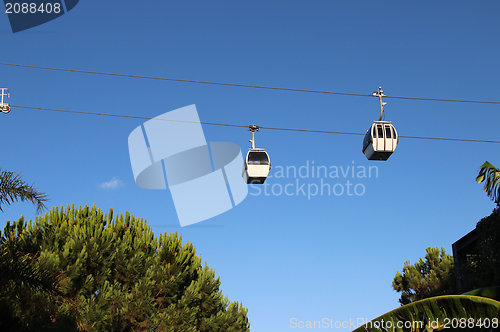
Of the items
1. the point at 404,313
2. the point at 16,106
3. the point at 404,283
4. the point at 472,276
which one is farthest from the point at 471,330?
the point at 404,283

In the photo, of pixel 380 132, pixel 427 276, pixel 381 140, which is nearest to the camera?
pixel 381 140

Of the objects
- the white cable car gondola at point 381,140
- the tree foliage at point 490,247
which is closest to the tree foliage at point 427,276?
the tree foliage at point 490,247

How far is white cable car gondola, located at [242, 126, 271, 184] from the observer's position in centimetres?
1455

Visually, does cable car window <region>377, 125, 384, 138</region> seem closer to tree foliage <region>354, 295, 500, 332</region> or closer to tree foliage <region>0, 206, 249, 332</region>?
tree foliage <region>354, 295, 500, 332</region>

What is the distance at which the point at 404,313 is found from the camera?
32.8ft

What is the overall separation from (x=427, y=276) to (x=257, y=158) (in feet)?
108

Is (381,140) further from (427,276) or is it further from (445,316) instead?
(427,276)

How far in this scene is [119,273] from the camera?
2259 centimetres

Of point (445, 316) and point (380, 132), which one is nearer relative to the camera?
point (445, 316)

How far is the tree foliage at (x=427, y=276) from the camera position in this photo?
136 ft

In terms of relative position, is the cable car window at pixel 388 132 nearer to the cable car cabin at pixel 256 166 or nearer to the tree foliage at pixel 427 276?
the cable car cabin at pixel 256 166

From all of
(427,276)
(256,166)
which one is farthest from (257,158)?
(427,276)

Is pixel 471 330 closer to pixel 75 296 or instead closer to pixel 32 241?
pixel 75 296

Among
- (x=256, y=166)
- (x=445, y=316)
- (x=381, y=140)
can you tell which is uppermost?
(x=381, y=140)
